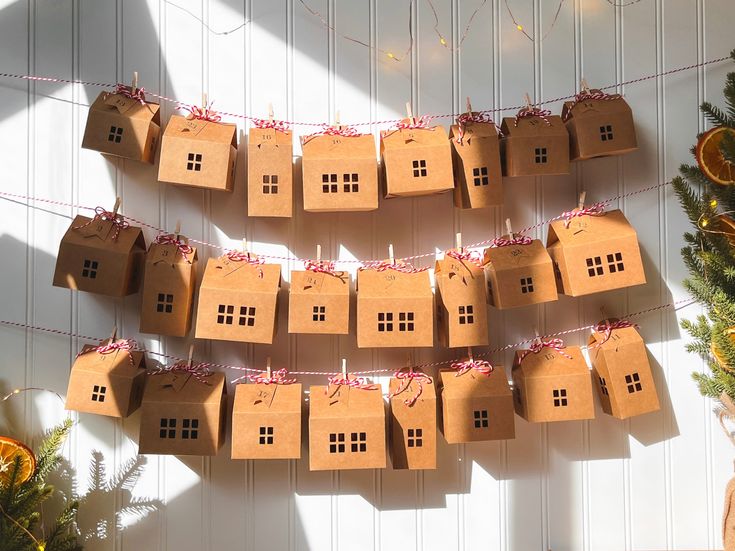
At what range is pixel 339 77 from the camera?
6.54 ft

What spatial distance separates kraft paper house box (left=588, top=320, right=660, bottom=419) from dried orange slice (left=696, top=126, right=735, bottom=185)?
56 cm

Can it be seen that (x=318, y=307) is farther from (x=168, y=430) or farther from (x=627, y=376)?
(x=627, y=376)

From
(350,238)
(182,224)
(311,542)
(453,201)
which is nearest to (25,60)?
(182,224)

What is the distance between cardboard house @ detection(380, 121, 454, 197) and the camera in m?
1.81

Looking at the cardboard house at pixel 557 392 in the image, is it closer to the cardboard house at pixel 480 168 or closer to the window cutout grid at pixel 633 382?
the window cutout grid at pixel 633 382

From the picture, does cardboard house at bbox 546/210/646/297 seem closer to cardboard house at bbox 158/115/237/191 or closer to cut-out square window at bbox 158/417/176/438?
cardboard house at bbox 158/115/237/191

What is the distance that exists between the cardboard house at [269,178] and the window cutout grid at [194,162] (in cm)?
14

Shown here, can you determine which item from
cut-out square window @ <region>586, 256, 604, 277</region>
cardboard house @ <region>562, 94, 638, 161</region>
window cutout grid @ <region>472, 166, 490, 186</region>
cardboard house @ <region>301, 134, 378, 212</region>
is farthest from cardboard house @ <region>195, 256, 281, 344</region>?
cardboard house @ <region>562, 94, 638, 161</region>

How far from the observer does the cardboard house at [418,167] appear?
Result: 181cm

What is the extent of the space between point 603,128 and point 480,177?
1.34 ft

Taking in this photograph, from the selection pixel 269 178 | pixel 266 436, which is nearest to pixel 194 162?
pixel 269 178

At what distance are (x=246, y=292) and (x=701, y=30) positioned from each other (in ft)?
5.62

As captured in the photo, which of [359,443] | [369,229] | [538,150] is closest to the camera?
[359,443]

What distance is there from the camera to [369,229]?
2.00 meters
